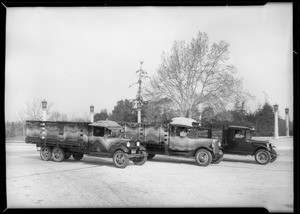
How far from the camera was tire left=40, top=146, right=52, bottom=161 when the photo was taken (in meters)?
6.65

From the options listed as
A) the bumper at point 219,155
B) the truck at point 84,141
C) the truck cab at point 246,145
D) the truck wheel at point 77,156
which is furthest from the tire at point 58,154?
the truck cab at point 246,145

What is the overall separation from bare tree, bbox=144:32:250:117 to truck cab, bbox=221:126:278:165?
25.8 inches

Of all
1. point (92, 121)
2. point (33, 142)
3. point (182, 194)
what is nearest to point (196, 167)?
point (182, 194)

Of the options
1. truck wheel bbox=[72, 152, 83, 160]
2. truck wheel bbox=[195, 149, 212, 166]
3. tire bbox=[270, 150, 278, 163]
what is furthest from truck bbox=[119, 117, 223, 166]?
truck wheel bbox=[72, 152, 83, 160]

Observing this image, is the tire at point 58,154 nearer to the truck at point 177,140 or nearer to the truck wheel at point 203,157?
the truck at point 177,140

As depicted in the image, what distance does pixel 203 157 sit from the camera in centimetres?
660

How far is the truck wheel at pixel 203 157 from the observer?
641 cm

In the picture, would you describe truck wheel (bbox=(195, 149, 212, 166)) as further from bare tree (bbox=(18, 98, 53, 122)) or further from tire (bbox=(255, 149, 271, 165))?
bare tree (bbox=(18, 98, 53, 122))

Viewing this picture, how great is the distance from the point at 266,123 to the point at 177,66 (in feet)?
6.24

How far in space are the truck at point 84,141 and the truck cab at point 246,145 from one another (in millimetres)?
1750

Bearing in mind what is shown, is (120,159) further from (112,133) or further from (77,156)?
(77,156)

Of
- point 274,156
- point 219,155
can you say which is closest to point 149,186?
point 219,155

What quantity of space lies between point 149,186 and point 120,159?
49.2 inches

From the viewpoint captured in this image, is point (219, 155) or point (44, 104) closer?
point (44, 104)
